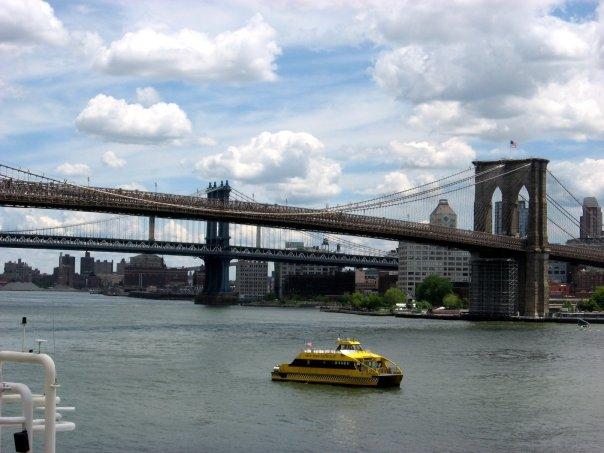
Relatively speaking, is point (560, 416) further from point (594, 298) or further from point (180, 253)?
point (180, 253)

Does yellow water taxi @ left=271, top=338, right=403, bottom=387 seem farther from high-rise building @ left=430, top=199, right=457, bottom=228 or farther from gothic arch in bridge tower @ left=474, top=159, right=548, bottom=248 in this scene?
high-rise building @ left=430, top=199, right=457, bottom=228

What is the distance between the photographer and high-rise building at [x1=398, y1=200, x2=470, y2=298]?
16062cm

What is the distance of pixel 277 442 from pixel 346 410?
6.03 meters

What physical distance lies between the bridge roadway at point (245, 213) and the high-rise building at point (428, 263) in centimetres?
7204

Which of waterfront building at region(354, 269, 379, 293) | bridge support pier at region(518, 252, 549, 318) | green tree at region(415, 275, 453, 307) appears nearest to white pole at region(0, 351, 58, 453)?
bridge support pier at region(518, 252, 549, 318)

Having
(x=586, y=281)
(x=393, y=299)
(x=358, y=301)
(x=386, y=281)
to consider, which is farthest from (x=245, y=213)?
(x=386, y=281)

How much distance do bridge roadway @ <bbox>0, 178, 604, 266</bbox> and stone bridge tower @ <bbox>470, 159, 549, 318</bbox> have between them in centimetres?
138

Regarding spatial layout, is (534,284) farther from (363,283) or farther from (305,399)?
(363,283)

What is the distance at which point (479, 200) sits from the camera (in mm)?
87938

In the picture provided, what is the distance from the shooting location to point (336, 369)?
34.9 metres

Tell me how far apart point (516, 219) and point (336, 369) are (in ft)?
181

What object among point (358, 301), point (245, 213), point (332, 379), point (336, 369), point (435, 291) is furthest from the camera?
point (358, 301)

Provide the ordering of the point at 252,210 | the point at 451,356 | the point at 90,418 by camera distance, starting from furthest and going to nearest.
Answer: the point at 252,210 → the point at 451,356 → the point at 90,418

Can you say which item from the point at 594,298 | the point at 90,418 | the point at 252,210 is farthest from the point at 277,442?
the point at 594,298
